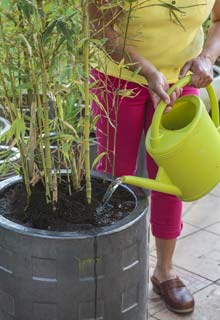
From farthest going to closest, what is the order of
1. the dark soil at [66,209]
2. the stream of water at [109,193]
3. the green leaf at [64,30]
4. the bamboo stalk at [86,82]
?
the stream of water at [109,193] < the dark soil at [66,209] < the bamboo stalk at [86,82] < the green leaf at [64,30]

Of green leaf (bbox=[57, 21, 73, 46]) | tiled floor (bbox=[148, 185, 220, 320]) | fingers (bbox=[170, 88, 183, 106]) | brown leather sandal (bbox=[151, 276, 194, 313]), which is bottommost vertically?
tiled floor (bbox=[148, 185, 220, 320])

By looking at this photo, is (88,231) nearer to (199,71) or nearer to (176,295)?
(199,71)

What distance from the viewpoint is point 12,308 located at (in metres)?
1.77

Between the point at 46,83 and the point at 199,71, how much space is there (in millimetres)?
557

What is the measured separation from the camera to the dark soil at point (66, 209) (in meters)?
1.76

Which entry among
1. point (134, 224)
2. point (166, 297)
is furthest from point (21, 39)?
point (166, 297)

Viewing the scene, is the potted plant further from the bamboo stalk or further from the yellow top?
the yellow top

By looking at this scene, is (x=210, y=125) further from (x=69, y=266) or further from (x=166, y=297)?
(x=166, y=297)

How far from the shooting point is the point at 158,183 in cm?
193

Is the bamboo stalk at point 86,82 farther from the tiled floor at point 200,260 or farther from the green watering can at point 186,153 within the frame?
the tiled floor at point 200,260

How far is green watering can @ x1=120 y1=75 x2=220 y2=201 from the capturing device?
1849 mm

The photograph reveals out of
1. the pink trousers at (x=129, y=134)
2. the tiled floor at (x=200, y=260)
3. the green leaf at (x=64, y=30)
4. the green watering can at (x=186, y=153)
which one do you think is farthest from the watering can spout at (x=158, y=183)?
the tiled floor at (x=200, y=260)

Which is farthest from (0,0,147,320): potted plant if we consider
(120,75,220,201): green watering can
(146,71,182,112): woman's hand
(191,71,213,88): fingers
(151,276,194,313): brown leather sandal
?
(151,276,194,313): brown leather sandal

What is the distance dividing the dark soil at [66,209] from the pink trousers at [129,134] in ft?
0.74
